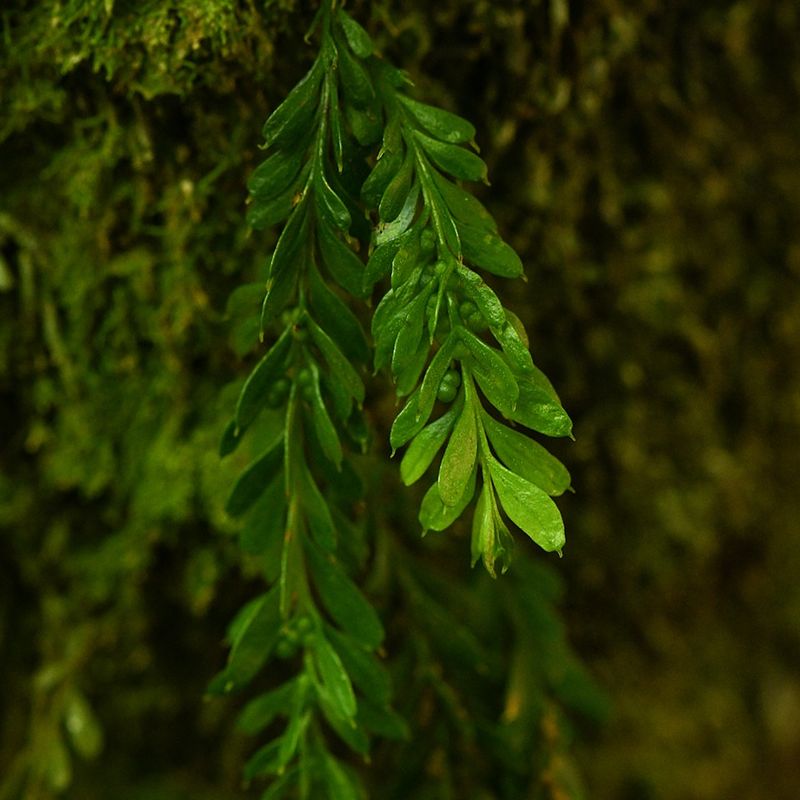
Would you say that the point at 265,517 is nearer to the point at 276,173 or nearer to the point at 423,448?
the point at 423,448

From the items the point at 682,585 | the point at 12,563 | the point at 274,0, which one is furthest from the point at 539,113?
the point at 12,563

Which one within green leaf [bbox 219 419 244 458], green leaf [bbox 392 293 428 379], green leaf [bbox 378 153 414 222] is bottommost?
green leaf [bbox 219 419 244 458]

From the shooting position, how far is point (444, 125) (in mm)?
876

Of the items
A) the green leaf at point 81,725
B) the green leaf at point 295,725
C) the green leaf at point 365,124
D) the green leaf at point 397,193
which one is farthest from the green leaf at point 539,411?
the green leaf at point 81,725

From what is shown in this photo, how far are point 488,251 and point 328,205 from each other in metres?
0.17

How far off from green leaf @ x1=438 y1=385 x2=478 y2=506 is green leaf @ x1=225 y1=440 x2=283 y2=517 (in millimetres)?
252

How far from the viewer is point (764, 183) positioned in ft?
5.00

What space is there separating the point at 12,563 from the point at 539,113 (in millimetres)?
1147

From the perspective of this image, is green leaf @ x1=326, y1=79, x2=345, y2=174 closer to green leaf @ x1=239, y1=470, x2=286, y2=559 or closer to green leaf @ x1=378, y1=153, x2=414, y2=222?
green leaf @ x1=378, y1=153, x2=414, y2=222

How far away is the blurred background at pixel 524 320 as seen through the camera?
1122 mm

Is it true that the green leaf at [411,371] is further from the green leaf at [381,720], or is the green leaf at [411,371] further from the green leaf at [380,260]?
the green leaf at [381,720]

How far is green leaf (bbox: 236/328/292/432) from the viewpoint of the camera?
894mm

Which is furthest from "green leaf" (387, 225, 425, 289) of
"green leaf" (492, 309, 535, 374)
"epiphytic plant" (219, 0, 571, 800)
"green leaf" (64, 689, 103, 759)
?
"green leaf" (64, 689, 103, 759)

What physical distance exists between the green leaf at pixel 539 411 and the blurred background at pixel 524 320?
0.37 metres
